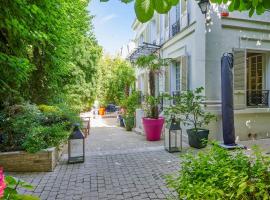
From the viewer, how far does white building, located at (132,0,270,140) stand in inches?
382

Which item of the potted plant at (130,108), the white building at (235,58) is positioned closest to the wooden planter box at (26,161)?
the white building at (235,58)

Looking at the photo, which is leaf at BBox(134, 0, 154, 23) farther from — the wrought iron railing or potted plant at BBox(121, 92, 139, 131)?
potted plant at BBox(121, 92, 139, 131)

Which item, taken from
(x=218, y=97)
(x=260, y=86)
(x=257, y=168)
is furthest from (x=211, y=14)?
(x=257, y=168)

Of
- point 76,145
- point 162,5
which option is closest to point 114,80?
point 76,145

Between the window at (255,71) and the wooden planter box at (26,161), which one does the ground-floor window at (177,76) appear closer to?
the window at (255,71)

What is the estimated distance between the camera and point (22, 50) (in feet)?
24.4

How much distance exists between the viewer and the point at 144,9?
1.47m

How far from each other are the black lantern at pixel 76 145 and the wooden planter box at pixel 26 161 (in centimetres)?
72

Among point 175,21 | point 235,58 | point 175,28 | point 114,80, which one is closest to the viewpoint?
point 235,58

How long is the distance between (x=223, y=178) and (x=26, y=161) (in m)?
5.05

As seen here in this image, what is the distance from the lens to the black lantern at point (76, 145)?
687 cm

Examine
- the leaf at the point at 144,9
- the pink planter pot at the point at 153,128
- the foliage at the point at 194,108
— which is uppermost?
the leaf at the point at 144,9

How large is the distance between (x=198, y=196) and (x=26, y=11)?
492 centimetres

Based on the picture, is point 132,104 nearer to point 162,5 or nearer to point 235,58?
point 235,58
